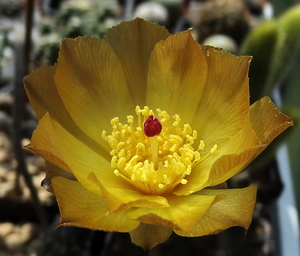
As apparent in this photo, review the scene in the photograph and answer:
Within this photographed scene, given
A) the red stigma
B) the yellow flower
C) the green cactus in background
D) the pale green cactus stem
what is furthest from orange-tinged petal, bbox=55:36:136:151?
the green cactus in background

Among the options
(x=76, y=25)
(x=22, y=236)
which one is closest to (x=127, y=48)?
(x=22, y=236)

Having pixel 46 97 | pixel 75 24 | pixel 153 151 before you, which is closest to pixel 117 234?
pixel 153 151

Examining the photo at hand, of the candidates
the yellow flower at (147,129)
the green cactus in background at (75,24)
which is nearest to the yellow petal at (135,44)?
the yellow flower at (147,129)

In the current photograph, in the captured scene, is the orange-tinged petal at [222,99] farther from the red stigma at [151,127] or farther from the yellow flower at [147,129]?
the red stigma at [151,127]

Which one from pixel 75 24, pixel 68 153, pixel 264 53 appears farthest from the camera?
pixel 75 24

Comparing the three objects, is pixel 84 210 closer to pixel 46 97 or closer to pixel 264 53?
pixel 46 97
